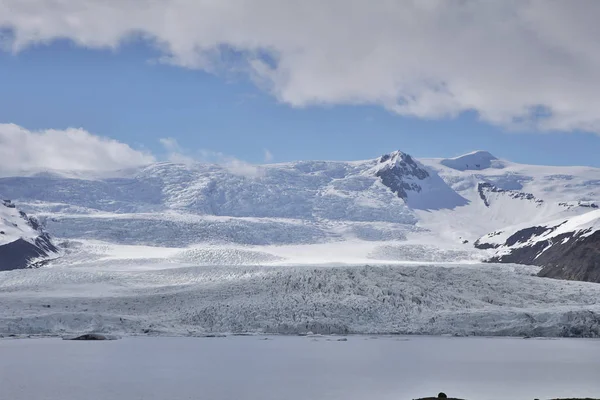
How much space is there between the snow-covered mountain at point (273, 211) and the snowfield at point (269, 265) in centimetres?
36

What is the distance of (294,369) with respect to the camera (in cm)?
3184

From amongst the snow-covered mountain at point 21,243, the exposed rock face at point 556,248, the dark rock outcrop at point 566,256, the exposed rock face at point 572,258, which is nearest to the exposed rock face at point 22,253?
the snow-covered mountain at point 21,243

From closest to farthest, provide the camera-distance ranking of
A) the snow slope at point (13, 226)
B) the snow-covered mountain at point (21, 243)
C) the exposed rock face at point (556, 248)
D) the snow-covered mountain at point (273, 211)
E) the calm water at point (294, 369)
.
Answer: the calm water at point (294, 369) → the exposed rock face at point (556, 248) → the snow-covered mountain at point (21, 243) → the snow slope at point (13, 226) → the snow-covered mountain at point (273, 211)

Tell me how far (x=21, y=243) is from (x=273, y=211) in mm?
59892

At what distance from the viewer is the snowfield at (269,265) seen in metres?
52.7

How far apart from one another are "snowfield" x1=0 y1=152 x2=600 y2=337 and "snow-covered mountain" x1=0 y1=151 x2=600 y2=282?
365 millimetres

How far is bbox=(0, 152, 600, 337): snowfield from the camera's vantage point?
5272 centimetres

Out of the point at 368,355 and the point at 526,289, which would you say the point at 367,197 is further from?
the point at 368,355

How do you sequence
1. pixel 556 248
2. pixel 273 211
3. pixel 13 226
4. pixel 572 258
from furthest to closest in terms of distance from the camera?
1. pixel 273 211
2. pixel 13 226
3. pixel 556 248
4. pixel 572 258

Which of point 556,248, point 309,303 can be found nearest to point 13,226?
point 309,303

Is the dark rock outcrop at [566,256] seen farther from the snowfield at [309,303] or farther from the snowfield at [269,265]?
the snowfield at [309,303]

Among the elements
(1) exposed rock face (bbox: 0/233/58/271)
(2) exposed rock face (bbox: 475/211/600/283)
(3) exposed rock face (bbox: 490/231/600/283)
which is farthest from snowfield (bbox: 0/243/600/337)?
(1) exposed rock face (bbox: 0/233/58/271)

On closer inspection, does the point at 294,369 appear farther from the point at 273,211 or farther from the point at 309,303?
the point at 273,211

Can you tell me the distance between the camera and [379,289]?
57.7 m
